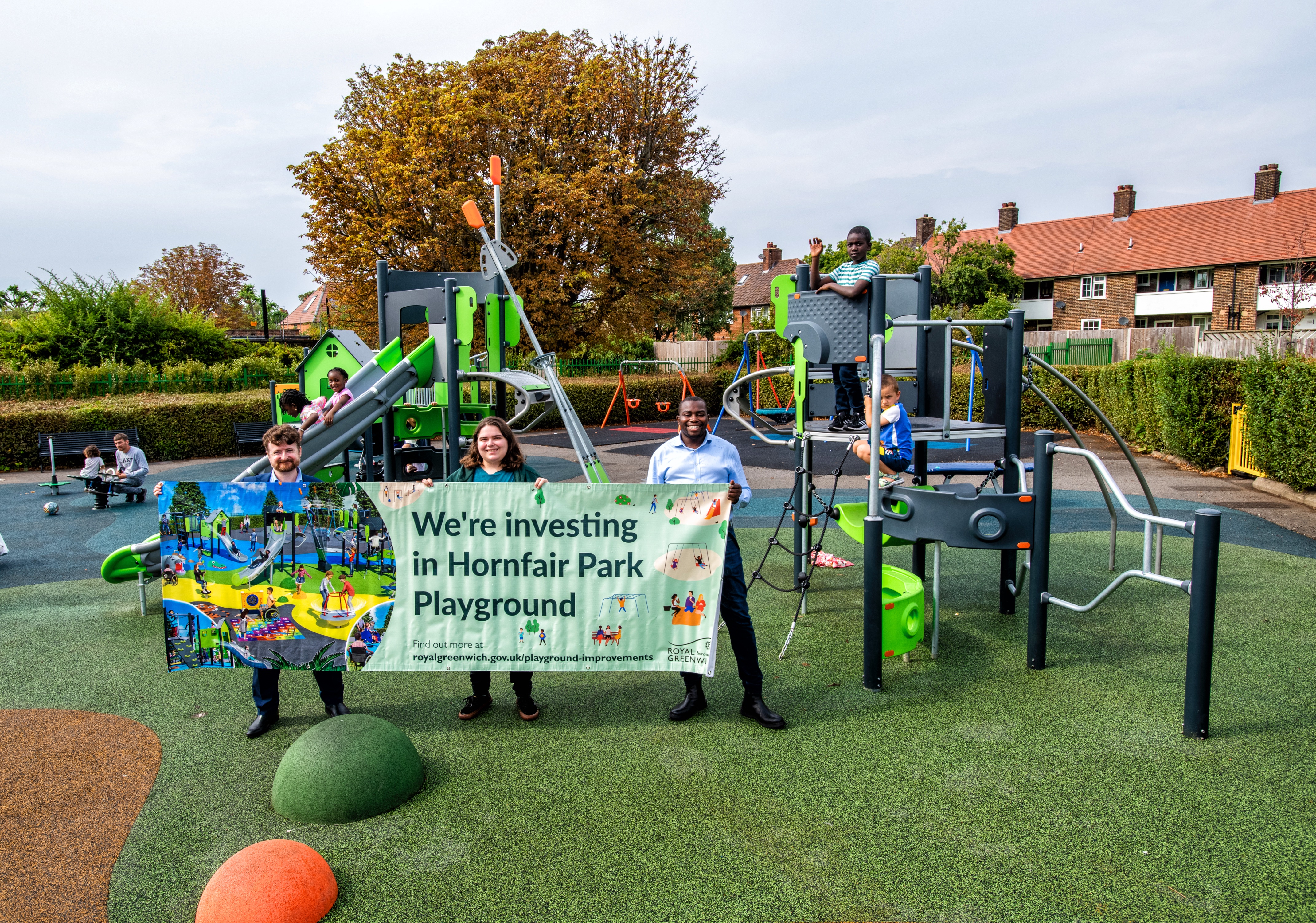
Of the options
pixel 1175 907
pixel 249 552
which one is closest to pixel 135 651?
pixel 249 552

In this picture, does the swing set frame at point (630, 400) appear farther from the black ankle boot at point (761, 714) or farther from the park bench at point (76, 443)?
the black ankle boot at point (761, 714)

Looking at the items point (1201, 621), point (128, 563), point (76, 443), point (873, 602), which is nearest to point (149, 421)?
point (76, 443)

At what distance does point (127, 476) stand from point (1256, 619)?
1361 centimetres

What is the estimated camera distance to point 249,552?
432 centimetres

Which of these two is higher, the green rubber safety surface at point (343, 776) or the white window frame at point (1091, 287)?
the white window frame at point (1091, 287)

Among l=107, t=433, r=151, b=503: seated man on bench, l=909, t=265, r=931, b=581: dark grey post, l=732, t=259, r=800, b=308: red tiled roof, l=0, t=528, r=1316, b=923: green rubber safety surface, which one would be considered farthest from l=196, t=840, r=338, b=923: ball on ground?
l=732, t=259, r=800, b=308: red tiled roof

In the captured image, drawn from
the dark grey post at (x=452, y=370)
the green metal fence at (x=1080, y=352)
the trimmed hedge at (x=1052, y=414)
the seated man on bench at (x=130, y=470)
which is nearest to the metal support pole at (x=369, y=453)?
the dark grey post at (x=452, y=370)

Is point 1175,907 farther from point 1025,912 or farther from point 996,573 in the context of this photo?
point 996,573

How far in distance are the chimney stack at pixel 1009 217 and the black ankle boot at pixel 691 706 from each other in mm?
54937

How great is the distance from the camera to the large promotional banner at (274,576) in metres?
4.26

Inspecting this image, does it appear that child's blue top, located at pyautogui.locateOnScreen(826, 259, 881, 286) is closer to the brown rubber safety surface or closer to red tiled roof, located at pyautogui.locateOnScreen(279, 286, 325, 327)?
the brown rubber safety surface

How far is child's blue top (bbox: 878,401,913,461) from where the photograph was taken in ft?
19.3

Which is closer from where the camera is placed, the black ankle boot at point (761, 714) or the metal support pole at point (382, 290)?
the black ankle boot at point (761, 714)

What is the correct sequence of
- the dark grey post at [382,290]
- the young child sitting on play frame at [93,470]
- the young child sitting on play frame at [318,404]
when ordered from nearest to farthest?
1. the young child sitting on play frame at [318,404]
2. the dark grey post at [382,290]
3. the young child sitting on play frame at [93,470]
